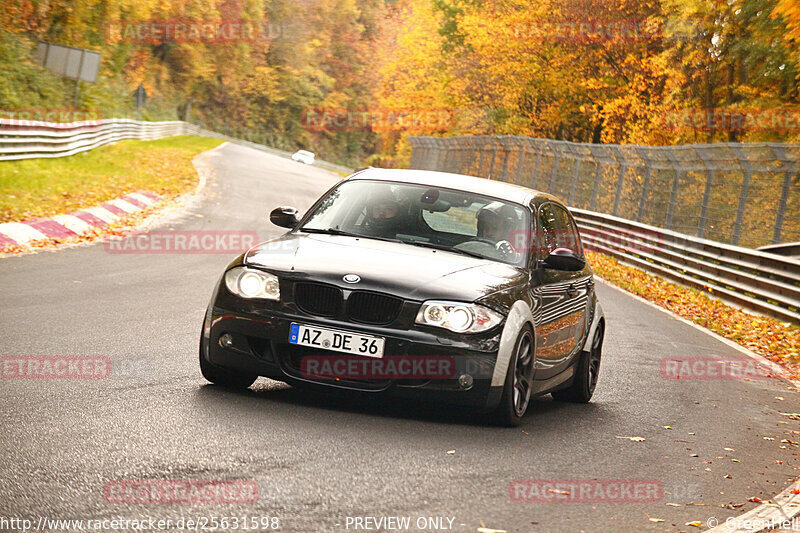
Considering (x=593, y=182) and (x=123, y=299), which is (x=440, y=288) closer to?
(x=123, y=299)

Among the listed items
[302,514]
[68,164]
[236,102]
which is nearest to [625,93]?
[68,164]

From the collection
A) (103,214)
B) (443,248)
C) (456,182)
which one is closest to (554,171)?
(103,214)

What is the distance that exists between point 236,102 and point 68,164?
8225cm

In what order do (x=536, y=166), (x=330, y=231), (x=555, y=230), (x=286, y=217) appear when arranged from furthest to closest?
1. (x=536, y=166)
2. (x=555, y=230)
3. (x=286, y=217)
4. (x=330, y=231)

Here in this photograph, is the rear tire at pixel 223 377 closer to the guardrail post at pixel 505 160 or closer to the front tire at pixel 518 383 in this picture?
the front tire at pixel 518 383

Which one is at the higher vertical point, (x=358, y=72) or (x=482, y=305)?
(x=358, y=72)

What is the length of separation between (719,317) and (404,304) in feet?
38.4

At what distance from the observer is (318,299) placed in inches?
265

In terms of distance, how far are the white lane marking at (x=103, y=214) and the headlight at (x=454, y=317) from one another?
14146mm

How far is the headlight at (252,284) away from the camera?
269 inches

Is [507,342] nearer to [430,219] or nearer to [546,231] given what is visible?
[430,219]

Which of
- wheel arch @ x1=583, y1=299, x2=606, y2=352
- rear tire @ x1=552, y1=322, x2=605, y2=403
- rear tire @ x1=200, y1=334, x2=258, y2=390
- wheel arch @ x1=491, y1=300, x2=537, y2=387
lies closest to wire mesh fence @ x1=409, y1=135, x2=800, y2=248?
wheel arch @ x1=583, y1=299, x2=606, y2=352

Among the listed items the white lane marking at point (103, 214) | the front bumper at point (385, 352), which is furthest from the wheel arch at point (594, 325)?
the white lane marking at point (103, 214)

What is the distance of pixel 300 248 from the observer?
23.9ft
